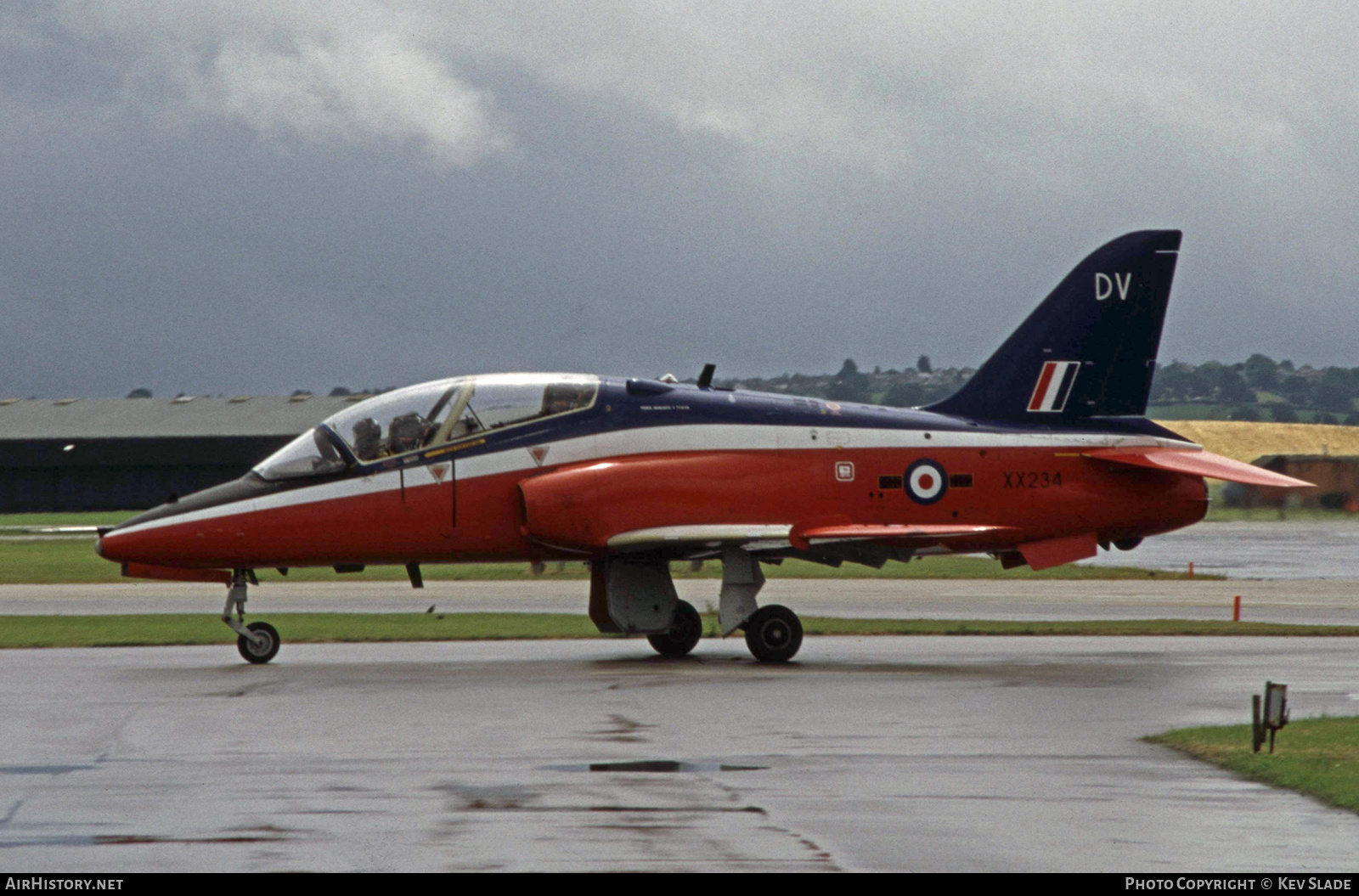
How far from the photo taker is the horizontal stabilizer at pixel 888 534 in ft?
62.3

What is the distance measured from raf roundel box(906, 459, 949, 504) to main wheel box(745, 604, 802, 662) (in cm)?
230

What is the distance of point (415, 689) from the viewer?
16781 millimetres

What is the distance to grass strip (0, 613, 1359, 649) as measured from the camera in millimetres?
23594

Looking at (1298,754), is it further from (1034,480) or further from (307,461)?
(307,461)

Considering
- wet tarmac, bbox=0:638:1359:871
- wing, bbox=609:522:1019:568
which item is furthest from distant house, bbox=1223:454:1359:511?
wet tarmac, bbox=0:638:1359:871

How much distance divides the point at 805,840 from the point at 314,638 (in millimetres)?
15645

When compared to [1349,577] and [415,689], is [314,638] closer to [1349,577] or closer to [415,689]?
[415,689]

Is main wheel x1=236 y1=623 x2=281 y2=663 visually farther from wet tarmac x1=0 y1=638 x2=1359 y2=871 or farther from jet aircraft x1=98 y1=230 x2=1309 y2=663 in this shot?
wet tarmac x1=0 y1=638 x2=1359 y2=871

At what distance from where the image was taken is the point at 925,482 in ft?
65.9

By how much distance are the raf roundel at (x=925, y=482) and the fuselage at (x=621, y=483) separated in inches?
0.9

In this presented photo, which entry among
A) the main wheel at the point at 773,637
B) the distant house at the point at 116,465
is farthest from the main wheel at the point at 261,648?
the distant house at the point at 116,465

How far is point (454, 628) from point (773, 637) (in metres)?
7.33

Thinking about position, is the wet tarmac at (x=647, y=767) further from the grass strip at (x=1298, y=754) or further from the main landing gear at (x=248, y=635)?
the main landing gear at (x=248, y=635)
